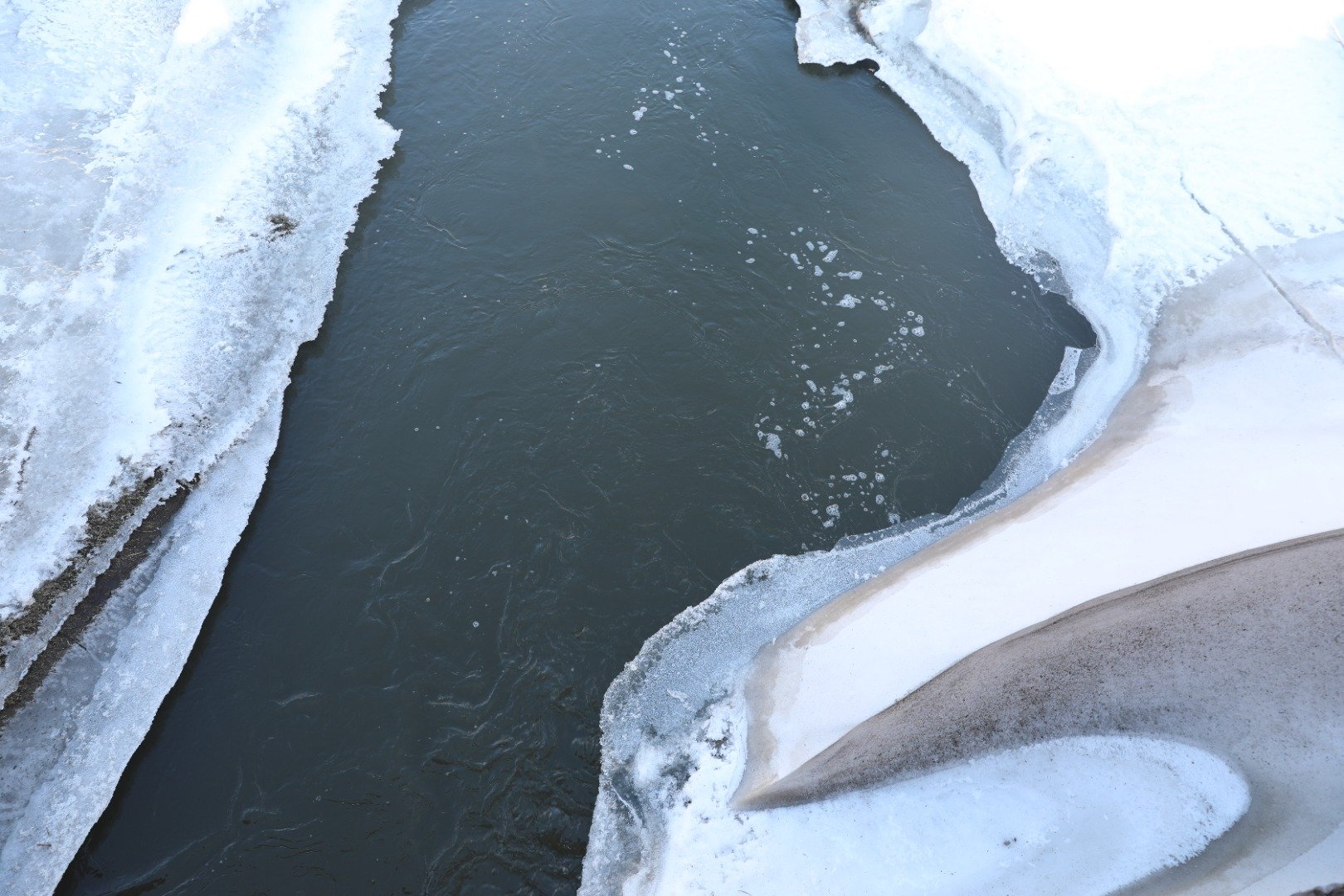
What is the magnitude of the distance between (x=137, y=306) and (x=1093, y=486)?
13.7 meters

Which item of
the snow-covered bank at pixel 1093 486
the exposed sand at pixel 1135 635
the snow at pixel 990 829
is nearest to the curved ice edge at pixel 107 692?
the snow-covered bank at pixel 1093 486

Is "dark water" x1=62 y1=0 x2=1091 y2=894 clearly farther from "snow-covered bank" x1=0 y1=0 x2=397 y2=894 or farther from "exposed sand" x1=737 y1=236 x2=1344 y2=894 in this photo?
"exposed sand" x1=737 y1=236 x2=1344 y2=894

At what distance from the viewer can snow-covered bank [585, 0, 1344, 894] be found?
8.05 meters

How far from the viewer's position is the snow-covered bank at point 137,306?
30.6 ft

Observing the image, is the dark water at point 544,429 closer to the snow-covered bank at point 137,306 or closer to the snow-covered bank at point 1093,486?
the snow-covered bank at point 137,306

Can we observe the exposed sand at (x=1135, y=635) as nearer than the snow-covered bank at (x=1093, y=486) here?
Yes

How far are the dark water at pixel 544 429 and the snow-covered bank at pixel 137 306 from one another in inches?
21.1

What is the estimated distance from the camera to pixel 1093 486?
428 inches

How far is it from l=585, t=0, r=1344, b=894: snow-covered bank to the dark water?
2.52 feet

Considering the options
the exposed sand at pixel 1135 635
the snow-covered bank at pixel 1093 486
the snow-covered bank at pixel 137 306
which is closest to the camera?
the exposed sand at pixel 1135 635

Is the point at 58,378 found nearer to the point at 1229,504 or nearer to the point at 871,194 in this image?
the point at 871,194

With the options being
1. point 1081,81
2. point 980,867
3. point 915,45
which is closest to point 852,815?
point 980,867

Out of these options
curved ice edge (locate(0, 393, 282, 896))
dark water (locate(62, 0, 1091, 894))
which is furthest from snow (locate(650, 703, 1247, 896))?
curved ice edge (locate(0, 393, 282, 896))

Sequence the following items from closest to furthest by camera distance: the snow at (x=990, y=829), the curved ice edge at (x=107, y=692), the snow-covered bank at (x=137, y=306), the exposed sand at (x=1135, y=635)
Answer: the snow at (x=990, y=829) → the exposed sand at (x=1135, y=635) → the curved ice edge at (x=107, y=692) → the snow-covered bank at (x=137, y=306)
